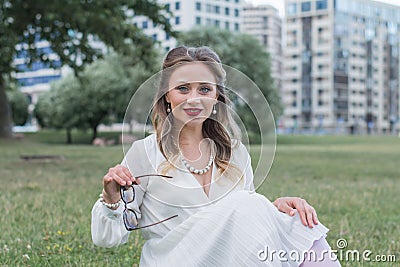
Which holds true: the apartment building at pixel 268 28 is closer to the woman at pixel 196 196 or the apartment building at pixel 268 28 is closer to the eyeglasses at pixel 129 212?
the woman at pixel 196 196

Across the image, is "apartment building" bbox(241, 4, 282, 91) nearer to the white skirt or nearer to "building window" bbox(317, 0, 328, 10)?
"building window" bbox(317, 0, 328, 10)

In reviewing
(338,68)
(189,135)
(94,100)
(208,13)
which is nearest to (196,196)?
(189,135)

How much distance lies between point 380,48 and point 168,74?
8797 cm

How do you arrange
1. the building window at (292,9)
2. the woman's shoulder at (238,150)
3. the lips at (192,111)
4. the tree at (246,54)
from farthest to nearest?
the building window at (292,9)
the tree at (246,54)
the woman's shoulder at (238,150)
the lips at (192,111)

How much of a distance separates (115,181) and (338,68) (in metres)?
80.5

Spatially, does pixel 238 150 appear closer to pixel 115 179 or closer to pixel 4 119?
pixel 115 179

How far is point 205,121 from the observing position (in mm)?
2340

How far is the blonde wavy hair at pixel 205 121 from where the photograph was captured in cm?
222

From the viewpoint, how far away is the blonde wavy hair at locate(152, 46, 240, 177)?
7.29 feet

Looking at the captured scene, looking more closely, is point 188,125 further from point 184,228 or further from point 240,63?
point 240,63

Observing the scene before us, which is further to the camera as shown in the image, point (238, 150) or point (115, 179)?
point (238, 150)

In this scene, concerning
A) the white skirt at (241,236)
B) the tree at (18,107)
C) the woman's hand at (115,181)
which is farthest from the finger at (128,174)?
the tree at (18,107)

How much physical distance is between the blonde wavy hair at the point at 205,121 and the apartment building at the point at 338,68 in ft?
249

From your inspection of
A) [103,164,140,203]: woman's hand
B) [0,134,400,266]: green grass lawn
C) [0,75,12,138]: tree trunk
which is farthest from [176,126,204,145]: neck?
[0,75,12,138]: tree trunk
